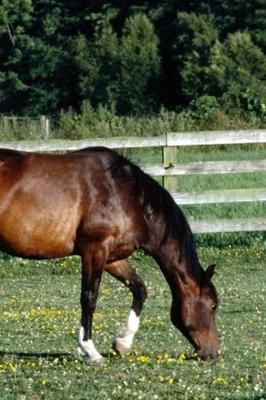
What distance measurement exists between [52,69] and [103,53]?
5.35 meters

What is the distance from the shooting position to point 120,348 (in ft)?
32.4

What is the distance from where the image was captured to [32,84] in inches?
2608

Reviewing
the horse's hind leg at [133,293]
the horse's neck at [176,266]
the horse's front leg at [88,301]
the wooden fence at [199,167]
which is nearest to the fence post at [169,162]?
the wooden fence at [199,167]

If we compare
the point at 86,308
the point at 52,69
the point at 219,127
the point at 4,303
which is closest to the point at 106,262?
the point at 86,308

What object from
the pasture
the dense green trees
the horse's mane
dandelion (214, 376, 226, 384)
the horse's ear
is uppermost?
the horse's mane

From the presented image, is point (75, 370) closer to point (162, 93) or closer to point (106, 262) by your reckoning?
point (106, 262)

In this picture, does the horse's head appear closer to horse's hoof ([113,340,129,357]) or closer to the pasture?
the pasture

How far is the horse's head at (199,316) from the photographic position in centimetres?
973

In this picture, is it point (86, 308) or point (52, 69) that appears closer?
point (86, 308)

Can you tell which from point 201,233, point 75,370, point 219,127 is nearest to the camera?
point 75,370

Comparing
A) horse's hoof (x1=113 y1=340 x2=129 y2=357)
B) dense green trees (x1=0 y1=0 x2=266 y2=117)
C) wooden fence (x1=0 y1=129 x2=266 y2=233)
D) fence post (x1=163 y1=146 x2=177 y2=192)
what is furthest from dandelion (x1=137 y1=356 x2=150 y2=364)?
dense green trees (x1=0 y1=0 x2=266 y2=117)

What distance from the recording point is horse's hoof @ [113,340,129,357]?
986cm

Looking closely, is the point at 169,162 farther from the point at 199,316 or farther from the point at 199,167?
the point at 199,316

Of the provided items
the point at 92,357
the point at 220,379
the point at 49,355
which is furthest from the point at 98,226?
the point at 220,379
